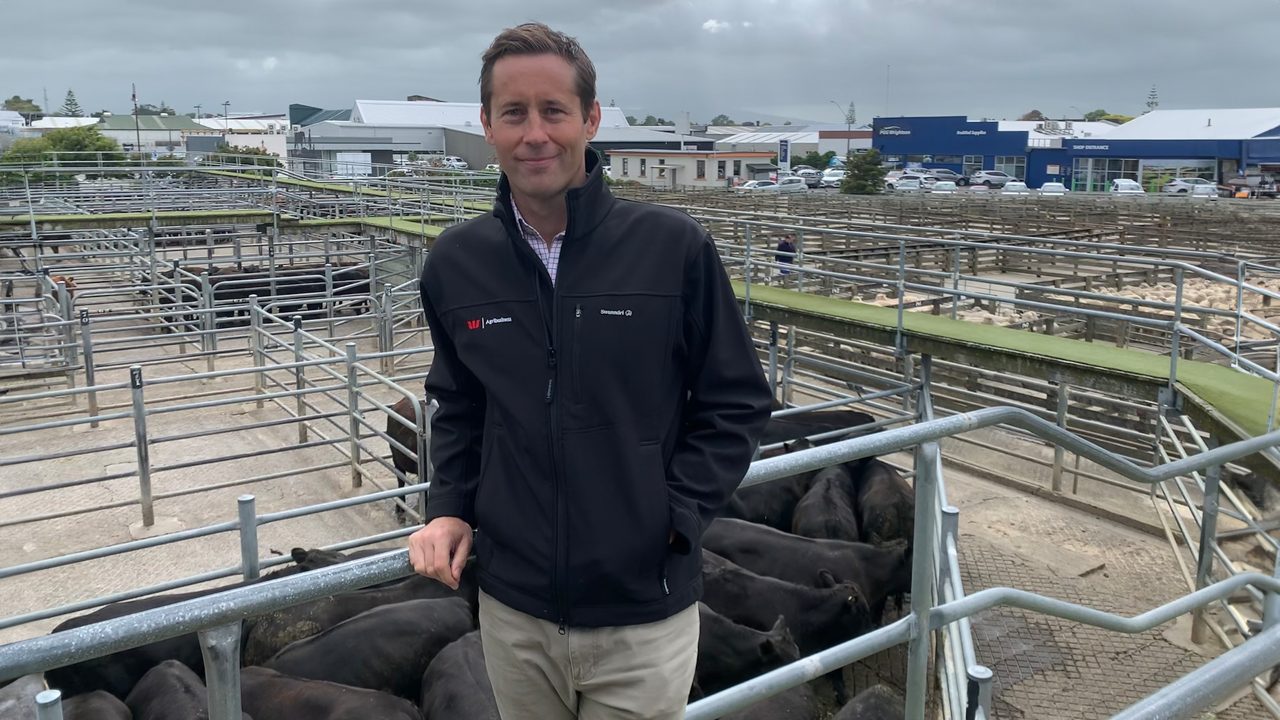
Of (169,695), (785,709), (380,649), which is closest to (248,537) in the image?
(169,695)

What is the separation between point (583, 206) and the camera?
1979 mm

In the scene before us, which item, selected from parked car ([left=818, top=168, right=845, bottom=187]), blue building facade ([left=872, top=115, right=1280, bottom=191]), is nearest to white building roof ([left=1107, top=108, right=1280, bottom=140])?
blue building facade ([left=872, top=115, right=1280, bottom=191])

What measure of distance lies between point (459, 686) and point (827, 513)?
3.81 metres

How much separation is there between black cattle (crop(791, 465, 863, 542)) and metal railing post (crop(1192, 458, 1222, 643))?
2.35 m

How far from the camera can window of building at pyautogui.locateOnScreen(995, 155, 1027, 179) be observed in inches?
2724

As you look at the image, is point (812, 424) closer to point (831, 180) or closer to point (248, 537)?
point (248, 537)

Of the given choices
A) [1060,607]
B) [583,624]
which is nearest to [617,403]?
[583,624]

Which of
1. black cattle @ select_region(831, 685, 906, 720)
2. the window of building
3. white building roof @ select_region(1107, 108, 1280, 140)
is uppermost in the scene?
white building roof @ select_region(1107, 108, 1280, 140)

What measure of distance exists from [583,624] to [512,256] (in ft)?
2.32

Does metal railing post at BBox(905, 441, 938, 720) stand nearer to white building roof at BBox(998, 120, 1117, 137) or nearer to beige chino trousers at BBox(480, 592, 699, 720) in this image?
beige chino trousers at BBox(480, 592, 699, 720)

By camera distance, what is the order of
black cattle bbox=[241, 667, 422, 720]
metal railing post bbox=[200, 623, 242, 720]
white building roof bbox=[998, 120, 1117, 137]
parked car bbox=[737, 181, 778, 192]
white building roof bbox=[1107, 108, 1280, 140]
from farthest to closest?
white building roof bbox=[998, 120, 1117, 137], white building roof bbox=[1107, 108, 1280, 140], parked car bbox=[737, 181, 778, 192], black cattle bbox=[241, 667, 422, 720], metal railing post bbox=[200, 623, 242, 720]

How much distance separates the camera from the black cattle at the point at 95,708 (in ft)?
16.1

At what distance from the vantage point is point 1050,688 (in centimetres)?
644

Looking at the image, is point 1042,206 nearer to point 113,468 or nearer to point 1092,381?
point 1092,381
